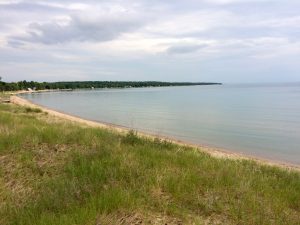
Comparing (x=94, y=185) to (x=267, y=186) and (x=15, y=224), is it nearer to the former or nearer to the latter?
(x=15, y=224)

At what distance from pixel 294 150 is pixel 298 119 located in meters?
17.1

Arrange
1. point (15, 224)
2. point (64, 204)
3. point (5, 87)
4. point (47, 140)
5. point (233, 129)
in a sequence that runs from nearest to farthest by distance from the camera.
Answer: point (15, 224) < point (64, 204) < point (47, 140) < point (233, 129) < point (5, 87)

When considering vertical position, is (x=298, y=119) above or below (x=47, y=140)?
below

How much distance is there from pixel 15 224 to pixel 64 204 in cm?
71

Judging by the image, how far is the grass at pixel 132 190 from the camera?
507 centimetres

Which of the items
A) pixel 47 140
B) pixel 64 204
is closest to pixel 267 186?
pixel 64 204

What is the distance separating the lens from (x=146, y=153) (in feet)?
26.8

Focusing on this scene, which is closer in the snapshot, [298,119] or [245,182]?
[245,182]

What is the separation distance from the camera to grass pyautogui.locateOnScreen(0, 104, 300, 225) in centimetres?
507

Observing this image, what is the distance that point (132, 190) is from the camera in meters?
5.76

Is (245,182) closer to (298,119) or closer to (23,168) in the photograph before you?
(23,168)

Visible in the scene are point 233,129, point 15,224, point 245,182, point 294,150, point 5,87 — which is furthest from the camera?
point 5,87

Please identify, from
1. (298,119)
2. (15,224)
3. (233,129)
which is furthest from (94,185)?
(298,119)

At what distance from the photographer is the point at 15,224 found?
5.07 meters
